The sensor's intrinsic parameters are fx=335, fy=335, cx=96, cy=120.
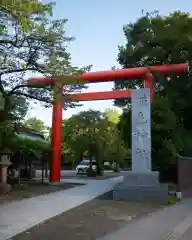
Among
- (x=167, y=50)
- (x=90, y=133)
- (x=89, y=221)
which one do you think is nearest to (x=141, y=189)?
(x=89, y=221)

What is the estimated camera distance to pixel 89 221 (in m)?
9.70

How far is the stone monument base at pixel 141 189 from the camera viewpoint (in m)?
14.1

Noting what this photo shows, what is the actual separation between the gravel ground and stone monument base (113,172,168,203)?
732mm

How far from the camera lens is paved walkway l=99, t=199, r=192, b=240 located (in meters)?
7.88

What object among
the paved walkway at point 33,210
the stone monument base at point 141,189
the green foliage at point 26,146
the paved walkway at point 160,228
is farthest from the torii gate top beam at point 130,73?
the paved walkway at point 160,228

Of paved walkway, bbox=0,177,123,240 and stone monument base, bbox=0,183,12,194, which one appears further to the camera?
stone monument base, bbox=0,183,12,194

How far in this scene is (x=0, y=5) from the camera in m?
4.47

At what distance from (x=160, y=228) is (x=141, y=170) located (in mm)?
6442

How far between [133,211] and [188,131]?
1084 centimetres

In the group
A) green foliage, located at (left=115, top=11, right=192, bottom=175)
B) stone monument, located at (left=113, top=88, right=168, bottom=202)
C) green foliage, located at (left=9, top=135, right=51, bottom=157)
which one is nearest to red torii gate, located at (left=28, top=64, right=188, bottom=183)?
green foliage, located at (left=115, top=11, right=192, bottom=175)

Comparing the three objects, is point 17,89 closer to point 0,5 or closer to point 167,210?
point 167,210

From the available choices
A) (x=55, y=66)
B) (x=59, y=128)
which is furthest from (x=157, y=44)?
(x=55, y=66)

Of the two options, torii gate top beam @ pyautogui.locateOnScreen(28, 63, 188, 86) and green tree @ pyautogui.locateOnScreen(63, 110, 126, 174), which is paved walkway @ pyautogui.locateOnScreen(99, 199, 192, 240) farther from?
green tree @ pyautogui.locateOnScreen(63, 110, 126, 174)

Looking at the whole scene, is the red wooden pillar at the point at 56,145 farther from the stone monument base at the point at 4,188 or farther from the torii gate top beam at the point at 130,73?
the stone monument base at the point at 4,188
